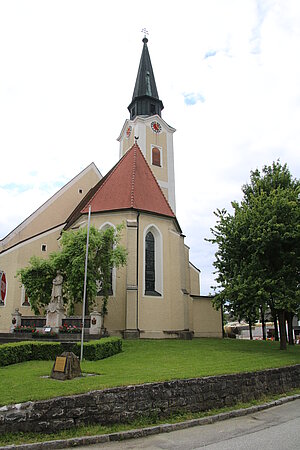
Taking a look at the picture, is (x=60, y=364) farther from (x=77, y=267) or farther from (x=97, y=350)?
(x=77, y=267)

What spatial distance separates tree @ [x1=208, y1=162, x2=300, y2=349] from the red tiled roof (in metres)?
6.66

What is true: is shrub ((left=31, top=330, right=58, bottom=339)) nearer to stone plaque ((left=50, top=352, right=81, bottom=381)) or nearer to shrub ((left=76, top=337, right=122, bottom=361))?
shrub ((left=76, top=337, right=122, bottom=361))

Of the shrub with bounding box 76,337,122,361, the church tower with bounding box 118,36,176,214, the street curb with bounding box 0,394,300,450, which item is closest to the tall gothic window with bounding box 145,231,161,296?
the shrub with bounding box 76,337,122,361

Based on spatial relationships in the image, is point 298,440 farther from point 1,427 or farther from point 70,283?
point 70,283

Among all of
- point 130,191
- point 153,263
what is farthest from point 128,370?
point 130,191

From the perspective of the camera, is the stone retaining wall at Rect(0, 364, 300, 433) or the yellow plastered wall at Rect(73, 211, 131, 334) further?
the yellow plastered wall at Rect(73, 211, 131, 334)

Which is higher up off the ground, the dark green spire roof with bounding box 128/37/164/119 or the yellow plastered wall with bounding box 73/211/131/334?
the dark green spire roof with bounding box 128/37/164/119

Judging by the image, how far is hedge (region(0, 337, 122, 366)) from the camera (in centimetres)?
1405

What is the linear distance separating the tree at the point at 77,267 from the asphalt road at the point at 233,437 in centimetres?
1236

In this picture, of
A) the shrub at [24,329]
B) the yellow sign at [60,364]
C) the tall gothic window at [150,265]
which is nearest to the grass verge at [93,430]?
the yellow sign at [60,364]

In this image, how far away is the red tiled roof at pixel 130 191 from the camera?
82.3 ft

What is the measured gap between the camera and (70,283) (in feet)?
65.7

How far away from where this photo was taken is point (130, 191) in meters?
25.6

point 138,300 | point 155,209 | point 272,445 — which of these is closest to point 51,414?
point 272,445
